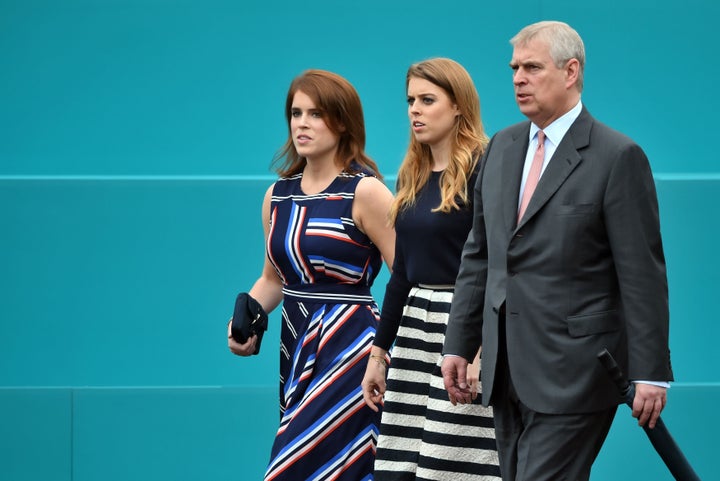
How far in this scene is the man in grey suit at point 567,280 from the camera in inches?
120

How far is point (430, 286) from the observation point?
3797 millimetres

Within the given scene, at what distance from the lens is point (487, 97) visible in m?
5.83

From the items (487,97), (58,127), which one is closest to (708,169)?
(487,97)

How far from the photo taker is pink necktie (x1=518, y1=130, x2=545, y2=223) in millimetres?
3211

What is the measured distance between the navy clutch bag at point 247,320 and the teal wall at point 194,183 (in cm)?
111

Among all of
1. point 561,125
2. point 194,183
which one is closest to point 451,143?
point 561,125

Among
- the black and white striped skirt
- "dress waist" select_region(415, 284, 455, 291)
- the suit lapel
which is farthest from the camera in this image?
"dress waist" select_region(415, 284, 455, 291)

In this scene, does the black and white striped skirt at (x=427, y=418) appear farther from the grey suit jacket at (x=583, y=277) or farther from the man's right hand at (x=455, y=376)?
the grey suit jacket at (x=583, y=277)

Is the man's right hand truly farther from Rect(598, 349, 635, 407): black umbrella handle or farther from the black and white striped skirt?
Rect(598, 349, 635, 407): black umbrella handle

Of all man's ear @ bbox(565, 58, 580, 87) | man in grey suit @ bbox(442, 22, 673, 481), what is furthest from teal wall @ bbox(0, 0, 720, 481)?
man's ear @ bbox(565, 58, 580, 87)

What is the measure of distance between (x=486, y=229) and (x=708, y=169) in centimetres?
259

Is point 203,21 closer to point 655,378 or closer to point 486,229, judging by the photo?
point 486,229

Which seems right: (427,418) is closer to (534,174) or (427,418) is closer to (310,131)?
(534,174)

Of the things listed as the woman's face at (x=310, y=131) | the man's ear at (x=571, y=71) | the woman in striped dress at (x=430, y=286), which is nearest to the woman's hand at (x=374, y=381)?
the woman in striped dress at (x=430, y=286)
